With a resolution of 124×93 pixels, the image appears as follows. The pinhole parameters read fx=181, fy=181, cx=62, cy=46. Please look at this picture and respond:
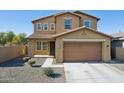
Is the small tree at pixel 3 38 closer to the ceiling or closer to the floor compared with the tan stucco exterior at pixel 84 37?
closer to the ceiling

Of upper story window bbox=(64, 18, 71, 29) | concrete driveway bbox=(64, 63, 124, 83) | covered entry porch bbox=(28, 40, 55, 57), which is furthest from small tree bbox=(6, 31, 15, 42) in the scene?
concrete driveway bbox=(64, 63, 124, 83)

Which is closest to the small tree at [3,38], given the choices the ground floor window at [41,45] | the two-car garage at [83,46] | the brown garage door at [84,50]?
the ground floor window at [41,45]

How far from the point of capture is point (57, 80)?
1210 cm

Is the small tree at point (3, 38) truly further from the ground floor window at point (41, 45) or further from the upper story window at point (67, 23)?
the upper story window at point (67, 23)

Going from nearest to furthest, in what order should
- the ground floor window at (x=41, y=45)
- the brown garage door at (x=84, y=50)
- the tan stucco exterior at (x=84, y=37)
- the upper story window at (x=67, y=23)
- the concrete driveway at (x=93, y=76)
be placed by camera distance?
1. the concrete driveway at (x=93, y=76)
2. the tan stucco exterior at (x=84, y=37)
3. the brown garage door at (x=84, y=50)
4. the upper story window at (x=67, y=23)
5. the ground floor window at (x=41, y=45)

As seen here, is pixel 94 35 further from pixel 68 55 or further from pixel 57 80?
pixel 57 80

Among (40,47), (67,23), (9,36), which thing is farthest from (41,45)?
(9,36)

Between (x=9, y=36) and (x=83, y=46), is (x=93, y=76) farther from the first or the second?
(x=9, y=36)

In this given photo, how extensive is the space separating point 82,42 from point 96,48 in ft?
5.94

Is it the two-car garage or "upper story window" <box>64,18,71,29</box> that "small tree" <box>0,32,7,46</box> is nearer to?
"upper story window" <box>64,18,71,29</box>

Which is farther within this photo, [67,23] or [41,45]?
[41,45]

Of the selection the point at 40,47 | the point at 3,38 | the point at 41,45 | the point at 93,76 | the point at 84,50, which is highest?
the point at 3,38

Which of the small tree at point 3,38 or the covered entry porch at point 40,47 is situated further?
the small tree at point 3,38
